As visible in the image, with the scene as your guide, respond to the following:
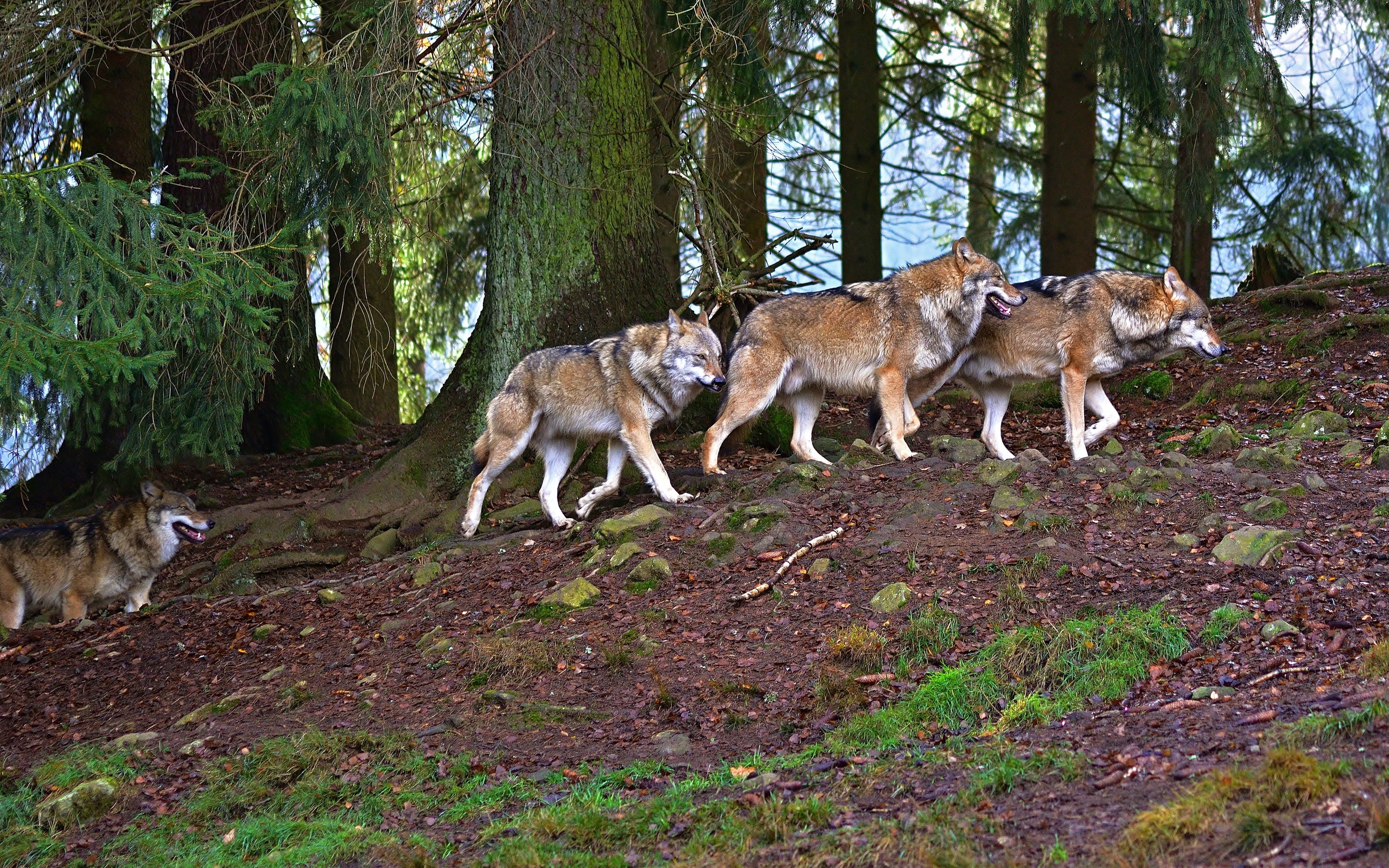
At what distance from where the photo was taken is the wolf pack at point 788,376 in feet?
31.5

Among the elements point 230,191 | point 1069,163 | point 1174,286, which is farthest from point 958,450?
point 1069,163

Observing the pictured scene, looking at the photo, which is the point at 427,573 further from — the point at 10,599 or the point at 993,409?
the point at 993,409

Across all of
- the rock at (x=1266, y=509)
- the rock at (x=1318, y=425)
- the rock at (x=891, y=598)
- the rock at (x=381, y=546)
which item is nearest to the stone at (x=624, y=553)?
the rock at (x=891, y=598)

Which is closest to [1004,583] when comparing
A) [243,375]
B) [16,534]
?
[243,375]

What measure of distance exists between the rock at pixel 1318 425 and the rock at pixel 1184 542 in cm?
281

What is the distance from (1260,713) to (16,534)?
1000cm

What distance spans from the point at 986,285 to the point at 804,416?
1.92 m

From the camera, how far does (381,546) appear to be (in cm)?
1005

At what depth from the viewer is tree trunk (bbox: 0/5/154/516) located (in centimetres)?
1338

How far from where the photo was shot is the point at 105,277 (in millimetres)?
7547

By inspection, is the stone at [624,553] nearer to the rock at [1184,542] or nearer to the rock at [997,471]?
the rock at [997,471]

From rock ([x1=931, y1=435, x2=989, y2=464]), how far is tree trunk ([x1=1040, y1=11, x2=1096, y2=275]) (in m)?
6.12

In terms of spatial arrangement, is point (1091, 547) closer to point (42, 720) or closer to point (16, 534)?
point (42, 720)

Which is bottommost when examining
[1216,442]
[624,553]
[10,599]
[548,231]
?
[10,599]
